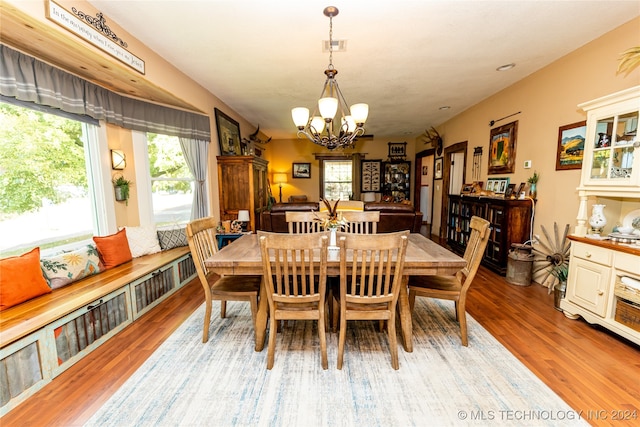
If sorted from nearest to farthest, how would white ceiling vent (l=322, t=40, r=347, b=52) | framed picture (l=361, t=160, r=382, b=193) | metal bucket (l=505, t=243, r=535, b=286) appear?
white ceiling vent (l=322, t=40, r=347, b=52) → metal bucket (l=505, t=243, r=535, b=286) → framed picture (l=361, t=160, r=382, b=193)

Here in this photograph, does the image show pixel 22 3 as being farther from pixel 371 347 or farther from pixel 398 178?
pixel 398 178

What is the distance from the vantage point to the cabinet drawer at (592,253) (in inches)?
86.0

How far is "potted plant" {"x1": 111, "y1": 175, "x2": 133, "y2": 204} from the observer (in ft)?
10.1

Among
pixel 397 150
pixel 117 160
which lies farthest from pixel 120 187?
pixel 397 150

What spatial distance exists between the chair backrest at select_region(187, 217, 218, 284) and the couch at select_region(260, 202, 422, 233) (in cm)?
160

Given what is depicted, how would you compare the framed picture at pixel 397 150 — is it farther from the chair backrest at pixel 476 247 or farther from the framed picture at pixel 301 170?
the chair backrest at pixel 476 247

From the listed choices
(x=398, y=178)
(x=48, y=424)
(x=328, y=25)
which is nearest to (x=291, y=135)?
(x=398, y=178)

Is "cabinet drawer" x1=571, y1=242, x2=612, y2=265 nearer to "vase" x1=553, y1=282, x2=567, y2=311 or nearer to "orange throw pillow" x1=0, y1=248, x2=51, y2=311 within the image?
"vase" x1=553, y1=282, x2=567, y2=311

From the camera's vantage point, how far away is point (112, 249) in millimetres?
2758

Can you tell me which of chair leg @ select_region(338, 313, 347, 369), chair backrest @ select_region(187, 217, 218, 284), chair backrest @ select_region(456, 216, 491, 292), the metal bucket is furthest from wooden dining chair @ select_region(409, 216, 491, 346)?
chair backrest @ select_region(187, 217, 218, 284)

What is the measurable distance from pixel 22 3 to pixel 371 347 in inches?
127

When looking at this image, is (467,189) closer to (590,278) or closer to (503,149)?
(503,149)

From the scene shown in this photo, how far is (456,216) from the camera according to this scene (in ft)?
16.0

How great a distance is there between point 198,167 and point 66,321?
2502mm
